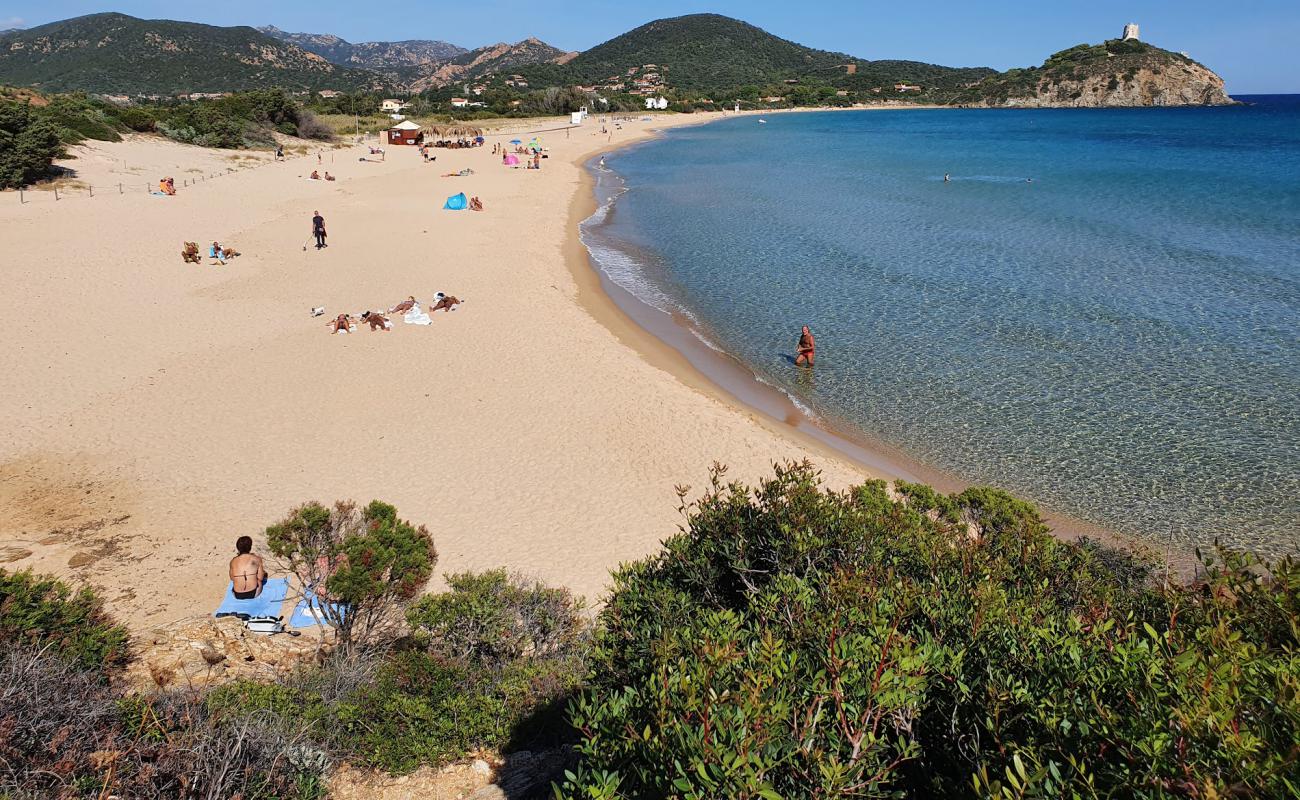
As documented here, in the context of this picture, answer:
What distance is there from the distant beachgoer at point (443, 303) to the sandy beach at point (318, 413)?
524 millimetres

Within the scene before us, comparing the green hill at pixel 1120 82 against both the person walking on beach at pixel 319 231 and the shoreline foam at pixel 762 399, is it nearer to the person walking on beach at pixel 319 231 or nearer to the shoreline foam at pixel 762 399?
the shoreline foam at pixel 762 399

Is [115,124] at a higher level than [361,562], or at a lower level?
higher

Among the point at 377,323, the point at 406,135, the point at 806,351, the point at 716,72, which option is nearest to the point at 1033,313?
the point at 806,351

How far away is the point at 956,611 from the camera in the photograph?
12.4 feet

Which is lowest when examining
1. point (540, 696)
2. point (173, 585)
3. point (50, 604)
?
point (173, 585)

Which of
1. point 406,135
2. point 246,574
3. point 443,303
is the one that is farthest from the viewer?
point 406,135

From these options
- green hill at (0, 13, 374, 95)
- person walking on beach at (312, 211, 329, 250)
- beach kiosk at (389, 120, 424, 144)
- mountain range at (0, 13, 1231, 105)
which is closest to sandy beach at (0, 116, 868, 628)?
person walking on beach at (312, 211, 329, 250)

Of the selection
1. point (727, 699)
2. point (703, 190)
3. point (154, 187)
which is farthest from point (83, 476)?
point (703, 190)

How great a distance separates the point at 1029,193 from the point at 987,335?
26.6m

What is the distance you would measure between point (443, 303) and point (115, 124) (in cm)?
3647

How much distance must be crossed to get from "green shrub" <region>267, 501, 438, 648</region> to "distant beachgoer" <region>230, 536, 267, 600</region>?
1182 mm

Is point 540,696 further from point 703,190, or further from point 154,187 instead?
point 703,190

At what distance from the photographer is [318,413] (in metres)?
11.9

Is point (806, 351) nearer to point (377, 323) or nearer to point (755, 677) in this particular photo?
point (377, 323)
